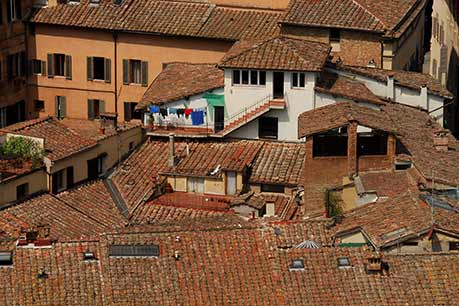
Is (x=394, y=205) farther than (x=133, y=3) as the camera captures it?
No

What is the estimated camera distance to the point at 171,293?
2103 inches

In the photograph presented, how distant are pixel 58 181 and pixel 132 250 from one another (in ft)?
61.5

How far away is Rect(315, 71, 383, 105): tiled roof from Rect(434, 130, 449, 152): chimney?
3.29 meters

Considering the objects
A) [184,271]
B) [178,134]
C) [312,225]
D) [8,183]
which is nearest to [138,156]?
[178,134]

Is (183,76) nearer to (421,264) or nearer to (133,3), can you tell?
(133,3)

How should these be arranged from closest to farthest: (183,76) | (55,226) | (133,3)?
(55,226), (183,76), (133,3)

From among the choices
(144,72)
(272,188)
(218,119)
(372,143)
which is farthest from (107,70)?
(372,143)

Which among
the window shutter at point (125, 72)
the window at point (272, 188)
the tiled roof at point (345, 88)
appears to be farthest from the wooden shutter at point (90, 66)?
the window at point (272, 188)

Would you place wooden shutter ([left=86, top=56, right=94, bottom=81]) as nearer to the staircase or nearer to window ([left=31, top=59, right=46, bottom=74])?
window ([left=31, top=59, right=46, bottom=74])

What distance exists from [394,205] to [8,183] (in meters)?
16.9

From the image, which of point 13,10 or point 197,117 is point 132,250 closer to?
point 197,117

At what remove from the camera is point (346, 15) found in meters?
80.7

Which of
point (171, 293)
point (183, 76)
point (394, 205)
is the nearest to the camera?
point (171, 293)

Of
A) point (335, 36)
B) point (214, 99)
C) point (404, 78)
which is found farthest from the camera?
point (335, 36)
